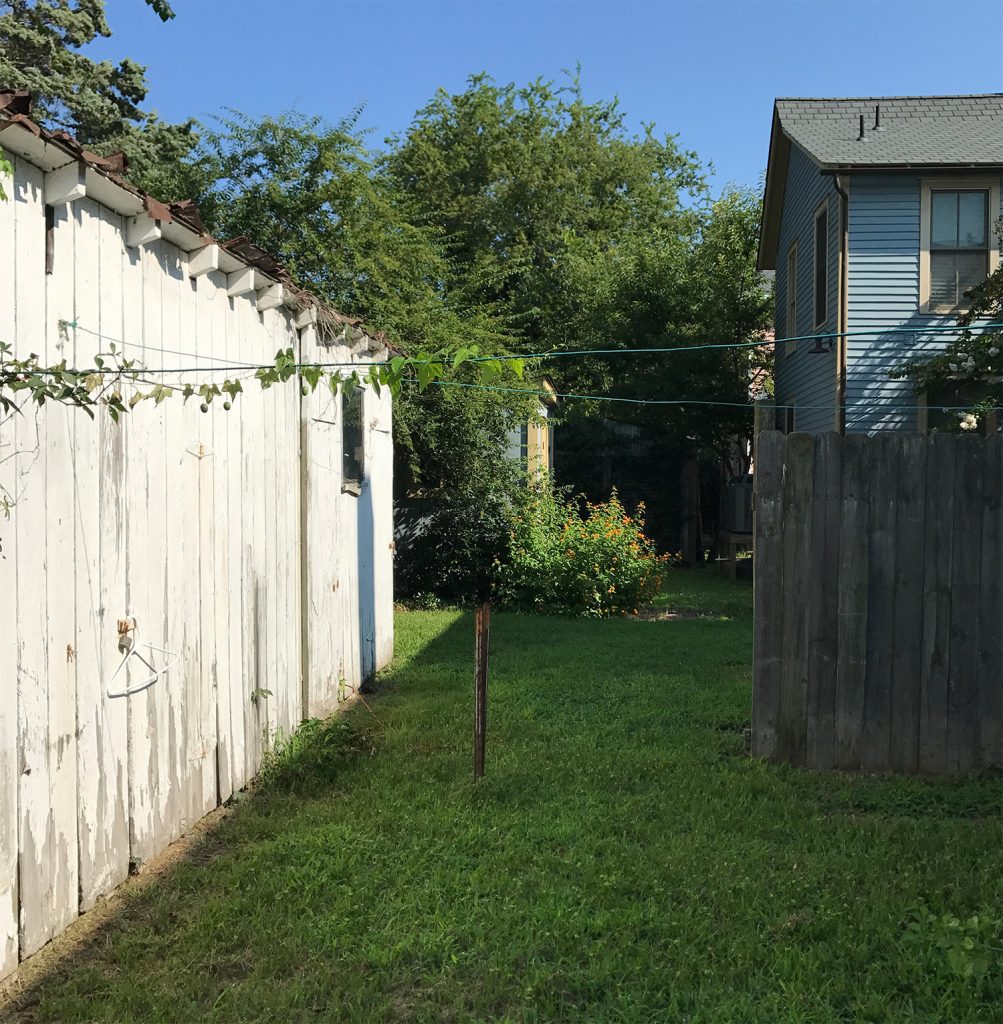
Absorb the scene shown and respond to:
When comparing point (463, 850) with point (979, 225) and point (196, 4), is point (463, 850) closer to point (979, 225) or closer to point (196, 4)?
point (196, 4)

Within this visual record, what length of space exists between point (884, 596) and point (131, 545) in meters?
3.64

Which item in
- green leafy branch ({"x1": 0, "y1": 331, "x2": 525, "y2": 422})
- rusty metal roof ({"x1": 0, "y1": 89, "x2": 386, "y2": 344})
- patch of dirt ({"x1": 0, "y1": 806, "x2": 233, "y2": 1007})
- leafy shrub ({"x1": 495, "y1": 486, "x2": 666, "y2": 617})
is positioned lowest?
patch of dirt ({"x1": 0, "y1": 806, "x2": 233, "y2": 1007})

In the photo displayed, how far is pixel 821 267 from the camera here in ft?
46.7

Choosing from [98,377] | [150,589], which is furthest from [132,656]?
[98,377]

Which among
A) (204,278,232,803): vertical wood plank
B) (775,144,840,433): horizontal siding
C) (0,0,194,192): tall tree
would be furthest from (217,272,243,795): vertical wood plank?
(0,0,194,192): tall tree

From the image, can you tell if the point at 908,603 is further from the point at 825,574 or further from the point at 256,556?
the point at 256,556

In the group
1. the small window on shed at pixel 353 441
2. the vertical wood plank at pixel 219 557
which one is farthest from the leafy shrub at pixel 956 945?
the small window on shed at pixel 353 441

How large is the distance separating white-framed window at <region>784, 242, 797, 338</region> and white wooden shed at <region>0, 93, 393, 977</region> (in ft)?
38.5

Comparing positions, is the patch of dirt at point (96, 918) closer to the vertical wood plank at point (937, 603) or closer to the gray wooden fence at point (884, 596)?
the gray wooden fence at point (884, 596)

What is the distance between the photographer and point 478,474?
13.4m

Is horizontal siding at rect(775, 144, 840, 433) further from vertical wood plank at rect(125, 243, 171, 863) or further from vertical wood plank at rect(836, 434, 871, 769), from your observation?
vertical wood plank at rect(125, 243, 171, 863)

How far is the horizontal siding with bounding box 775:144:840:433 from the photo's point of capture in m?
13.5

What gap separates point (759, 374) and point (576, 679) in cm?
1497

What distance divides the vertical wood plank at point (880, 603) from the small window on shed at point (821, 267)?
31.1 feet
